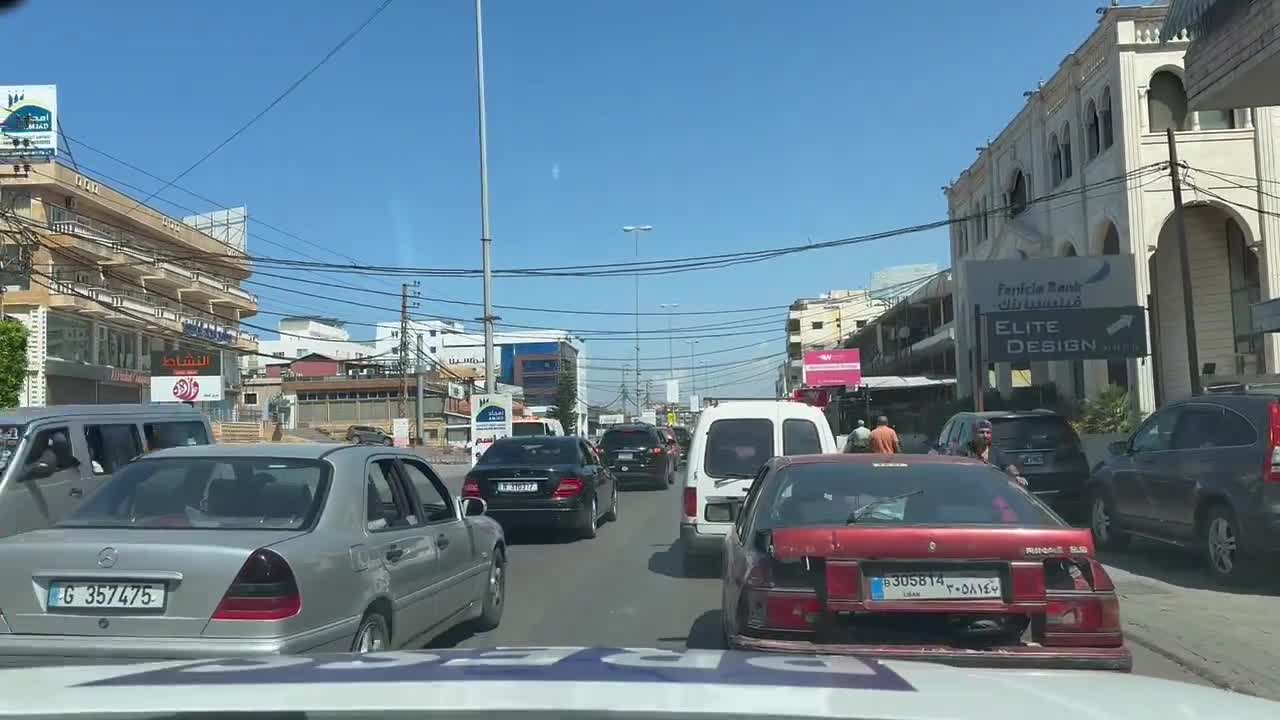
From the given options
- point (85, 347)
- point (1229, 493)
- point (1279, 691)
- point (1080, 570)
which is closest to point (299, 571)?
point (1080, 570)

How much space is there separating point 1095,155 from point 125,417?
28344 millimetres

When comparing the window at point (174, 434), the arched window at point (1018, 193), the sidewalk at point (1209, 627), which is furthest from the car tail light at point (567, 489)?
the arched window at point (1018, 193)

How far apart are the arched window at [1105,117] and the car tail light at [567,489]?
2210cm

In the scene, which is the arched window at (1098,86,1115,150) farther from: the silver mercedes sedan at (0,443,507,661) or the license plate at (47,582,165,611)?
the license plate at (47,582,165,611)

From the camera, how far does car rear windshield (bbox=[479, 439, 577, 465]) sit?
15188 millimetres

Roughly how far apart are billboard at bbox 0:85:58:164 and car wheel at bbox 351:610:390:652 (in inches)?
1600

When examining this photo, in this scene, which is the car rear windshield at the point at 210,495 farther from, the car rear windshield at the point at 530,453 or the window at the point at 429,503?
the car rear windshield at the point at 530,453

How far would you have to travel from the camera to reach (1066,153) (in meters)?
33.6

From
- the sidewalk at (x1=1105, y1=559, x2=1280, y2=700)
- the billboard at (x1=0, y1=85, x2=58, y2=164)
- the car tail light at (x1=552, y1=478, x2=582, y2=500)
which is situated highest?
the billboard at (x1=0, y1=85, x2=58, y2=164)

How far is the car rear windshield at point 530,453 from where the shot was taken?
15188 millimetres

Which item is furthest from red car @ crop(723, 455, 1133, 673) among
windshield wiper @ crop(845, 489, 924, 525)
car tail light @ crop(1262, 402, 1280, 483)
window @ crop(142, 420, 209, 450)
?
window @ crop(142, 420, 209, 450)

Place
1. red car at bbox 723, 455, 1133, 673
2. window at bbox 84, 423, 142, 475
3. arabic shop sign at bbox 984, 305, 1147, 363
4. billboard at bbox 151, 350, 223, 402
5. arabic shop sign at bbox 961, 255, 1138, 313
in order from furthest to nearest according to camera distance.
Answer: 1. billboard at bbox 151, 350, 223, 402
2. arabic shop sign at bbox 961, 255, 1138, 313
3. arabic shop sign at bbox 984, 305, 1147, 363
4. window at bbox 84, 423, 142, 475
5. red car at bbox 723, 455, 1133, 673

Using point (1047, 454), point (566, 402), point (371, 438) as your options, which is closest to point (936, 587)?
point (1047, 454)

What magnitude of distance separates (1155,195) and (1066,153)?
532 cm
